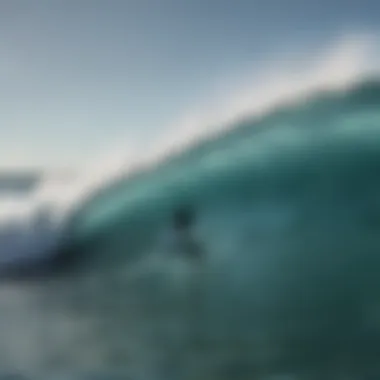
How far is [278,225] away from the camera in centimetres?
150

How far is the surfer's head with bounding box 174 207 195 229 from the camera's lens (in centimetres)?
150

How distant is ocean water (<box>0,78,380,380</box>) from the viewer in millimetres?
1461

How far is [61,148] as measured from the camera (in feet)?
5.03

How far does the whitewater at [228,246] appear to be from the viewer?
1464mm

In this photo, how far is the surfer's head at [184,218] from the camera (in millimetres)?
1503

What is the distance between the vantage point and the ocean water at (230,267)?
146 cm

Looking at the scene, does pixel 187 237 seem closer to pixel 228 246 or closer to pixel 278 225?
pixel 228 246

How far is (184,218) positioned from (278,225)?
20cm

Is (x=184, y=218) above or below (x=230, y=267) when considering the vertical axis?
above

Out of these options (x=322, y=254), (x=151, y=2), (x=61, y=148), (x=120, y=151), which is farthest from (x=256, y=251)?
(x=151, y=2)

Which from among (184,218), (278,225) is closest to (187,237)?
(184,218)

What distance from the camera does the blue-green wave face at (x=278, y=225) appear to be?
1.46 m

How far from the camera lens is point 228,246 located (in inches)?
58.7

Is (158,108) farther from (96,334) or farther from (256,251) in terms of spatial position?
(96,334)
